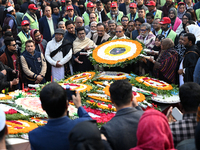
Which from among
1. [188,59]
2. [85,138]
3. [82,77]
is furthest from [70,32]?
[85,138]

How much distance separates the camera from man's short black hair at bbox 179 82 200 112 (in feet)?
11.2

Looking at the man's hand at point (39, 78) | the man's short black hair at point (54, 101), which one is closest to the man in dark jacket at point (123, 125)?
the man's short black hair at point (54, 101)

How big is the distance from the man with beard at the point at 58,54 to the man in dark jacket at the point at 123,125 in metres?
5.59

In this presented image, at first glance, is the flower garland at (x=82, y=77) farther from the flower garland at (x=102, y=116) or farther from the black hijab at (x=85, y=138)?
the black hijab at (x=85, y=138)

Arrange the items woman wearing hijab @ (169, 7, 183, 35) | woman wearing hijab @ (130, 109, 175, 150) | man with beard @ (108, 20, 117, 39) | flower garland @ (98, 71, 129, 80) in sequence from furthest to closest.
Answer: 1. woman wearing hijab @ (169, 7, 183, 35)
2. man with beard @ (108, 20, 117, 39)
3. flower garland @ (98, 71, 129, 80)
4. woman wearing hijab @ (130, 109, 175, 150)

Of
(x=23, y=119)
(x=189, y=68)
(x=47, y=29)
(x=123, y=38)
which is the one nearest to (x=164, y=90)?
(x=189, y=68)

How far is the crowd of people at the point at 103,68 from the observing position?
8.38 ft

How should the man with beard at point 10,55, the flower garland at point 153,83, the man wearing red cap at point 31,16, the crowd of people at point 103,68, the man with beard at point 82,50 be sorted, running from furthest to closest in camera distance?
the man wearing red cap at point 31,16 → the man with beard at point 82,50 → the man with beard at point 10,55 → the flower garland at point 153,83 → the crowd of people at point 103,68

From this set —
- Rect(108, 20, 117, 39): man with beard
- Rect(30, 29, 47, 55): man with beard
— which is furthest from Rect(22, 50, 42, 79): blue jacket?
Rect(108, 20, 117, 39): man with beard

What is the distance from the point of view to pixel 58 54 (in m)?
8.89

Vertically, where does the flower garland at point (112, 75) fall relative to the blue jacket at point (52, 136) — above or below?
below

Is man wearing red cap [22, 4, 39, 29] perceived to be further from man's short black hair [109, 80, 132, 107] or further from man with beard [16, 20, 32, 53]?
man's short black hair [109, 80, 132, 107]

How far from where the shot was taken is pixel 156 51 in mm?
8172

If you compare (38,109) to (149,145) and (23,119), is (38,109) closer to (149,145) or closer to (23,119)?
(23,119)
